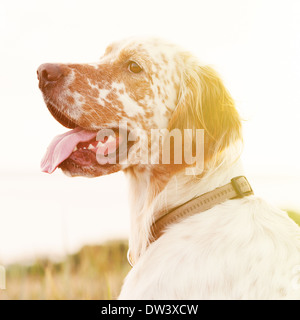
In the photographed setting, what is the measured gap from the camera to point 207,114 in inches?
115

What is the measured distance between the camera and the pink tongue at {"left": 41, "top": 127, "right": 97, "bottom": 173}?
2.80 metres

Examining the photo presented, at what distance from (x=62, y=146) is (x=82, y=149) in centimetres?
13

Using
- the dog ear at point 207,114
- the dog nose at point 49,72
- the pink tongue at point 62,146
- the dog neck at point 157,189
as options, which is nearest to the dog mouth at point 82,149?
the pink tongue at point 62,146

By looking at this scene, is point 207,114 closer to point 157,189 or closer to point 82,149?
point 157,189

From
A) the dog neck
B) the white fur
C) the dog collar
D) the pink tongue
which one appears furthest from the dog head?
the white fur

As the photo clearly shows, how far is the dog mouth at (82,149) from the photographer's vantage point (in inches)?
111

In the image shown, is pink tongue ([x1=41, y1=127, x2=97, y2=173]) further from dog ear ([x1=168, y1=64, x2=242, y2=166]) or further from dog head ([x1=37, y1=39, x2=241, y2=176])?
dog ear ([x1=168, y1=64, x2=242, y2=166])

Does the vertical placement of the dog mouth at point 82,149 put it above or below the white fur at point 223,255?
above

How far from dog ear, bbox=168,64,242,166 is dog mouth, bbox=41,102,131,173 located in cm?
39

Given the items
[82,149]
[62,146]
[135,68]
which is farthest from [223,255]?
[135,68]

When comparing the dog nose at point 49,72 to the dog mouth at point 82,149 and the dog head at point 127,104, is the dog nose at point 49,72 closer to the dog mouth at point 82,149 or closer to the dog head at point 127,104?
the dog head at point 127,104

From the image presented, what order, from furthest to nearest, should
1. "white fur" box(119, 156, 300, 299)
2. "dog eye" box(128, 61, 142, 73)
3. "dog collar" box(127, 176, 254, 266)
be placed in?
1. "dog eye" box(128, 61, 142, 73)
2. "dog collar" box(127, 176, 254, 266)
3. "white fur" box(119, 156, 300, 299)
